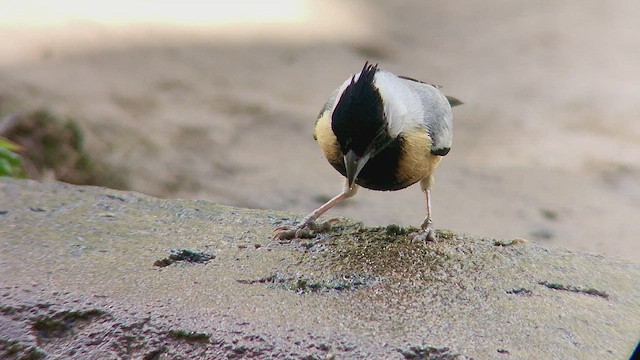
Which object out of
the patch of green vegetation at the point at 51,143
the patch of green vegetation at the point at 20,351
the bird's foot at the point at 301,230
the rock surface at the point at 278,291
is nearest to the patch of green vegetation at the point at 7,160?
the rock surface at the point at 278,291

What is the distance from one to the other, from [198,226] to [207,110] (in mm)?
4900

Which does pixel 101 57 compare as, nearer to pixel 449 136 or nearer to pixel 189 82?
pixel 189 82

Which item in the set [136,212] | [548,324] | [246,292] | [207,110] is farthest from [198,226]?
[207,110]

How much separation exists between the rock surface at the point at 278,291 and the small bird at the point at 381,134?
0.27 metres

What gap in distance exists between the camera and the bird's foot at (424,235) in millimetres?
3580

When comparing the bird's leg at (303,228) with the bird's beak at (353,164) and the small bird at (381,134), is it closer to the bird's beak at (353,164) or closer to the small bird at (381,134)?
the small bird at (381,134)

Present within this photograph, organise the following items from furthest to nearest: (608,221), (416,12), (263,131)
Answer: (416,12), (263,131), (608,221)

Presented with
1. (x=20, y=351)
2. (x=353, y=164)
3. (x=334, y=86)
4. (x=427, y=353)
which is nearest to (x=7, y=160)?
(x=20, y=351)

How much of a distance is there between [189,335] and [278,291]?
1.47 ft

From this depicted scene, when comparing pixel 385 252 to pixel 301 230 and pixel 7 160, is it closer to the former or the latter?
pixel 301 230

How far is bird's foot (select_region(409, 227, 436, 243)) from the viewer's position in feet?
11.7

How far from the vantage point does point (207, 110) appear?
837cm

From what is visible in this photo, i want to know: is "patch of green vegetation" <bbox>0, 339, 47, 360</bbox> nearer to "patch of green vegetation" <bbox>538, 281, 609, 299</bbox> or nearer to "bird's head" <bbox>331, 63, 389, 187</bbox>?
"bird's head" <bbox>331, 63, 389, 187</bbox>

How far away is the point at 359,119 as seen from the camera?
313cm
